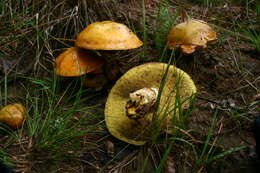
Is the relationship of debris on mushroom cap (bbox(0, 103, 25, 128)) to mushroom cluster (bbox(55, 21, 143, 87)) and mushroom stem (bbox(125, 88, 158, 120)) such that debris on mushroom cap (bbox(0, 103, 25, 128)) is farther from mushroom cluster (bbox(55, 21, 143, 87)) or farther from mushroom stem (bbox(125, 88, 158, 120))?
mushroom stem (bbox(125, 88, 158, 120))

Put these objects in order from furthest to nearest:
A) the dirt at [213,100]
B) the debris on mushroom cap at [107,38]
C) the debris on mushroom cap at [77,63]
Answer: the debris on mushroom cap at [77,63]
the debris on mushroom cap at [107,38]
the dirt at [213,100]

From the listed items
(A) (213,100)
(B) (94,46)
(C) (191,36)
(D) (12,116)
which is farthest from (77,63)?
(A) (213,100)

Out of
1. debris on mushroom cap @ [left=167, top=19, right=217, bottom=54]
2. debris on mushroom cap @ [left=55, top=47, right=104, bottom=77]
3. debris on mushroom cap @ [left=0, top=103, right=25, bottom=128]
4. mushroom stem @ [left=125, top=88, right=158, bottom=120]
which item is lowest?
debris on mushroom cap @ [left=0, top=103, right=25, bottom=128]

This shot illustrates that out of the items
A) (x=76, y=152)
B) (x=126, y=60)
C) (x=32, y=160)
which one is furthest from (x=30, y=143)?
(x=126, y=60)

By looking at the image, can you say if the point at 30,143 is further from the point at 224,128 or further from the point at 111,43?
the point at 224,128

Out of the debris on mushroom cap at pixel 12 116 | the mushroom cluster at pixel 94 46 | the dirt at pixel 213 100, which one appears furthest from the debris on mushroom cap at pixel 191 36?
the debris on mushroom cap at pixel 12 116

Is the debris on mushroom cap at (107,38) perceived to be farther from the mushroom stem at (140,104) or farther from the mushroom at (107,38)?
the mushroom stem at (140,104)

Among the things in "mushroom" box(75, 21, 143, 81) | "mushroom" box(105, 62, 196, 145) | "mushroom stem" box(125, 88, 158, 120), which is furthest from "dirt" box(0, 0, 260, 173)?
"mushroom" box(75, 21, 143, 81)

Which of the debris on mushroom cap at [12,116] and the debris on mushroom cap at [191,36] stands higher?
the debris on mushroom cap at [191,36]
